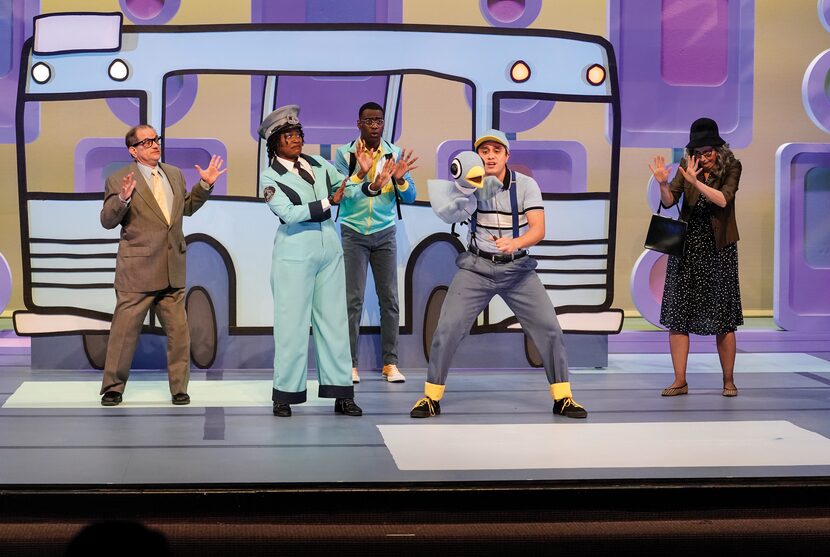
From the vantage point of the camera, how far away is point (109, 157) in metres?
6.55

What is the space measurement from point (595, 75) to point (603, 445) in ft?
8.90

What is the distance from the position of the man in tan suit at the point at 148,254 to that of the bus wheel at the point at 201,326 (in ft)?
3.09

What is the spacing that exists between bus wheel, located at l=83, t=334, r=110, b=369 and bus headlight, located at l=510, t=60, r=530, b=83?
9.01ft

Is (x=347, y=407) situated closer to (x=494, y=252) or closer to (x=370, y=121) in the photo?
(x=494, y=252)

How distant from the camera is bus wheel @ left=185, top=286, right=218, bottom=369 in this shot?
6.54m

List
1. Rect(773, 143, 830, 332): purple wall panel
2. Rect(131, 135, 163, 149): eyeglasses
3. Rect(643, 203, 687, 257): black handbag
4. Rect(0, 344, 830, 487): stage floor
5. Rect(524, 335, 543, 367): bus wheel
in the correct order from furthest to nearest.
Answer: Rect(773, 143, 830, 332): purple wall panel, Rect(524, 335, 543, 367): bus wheel, Rect(643, 203, 687, 257): black handbag, Rect(131, 135, 163, 149): eyeglasses, Rect(0, 344, 830, 487): stage floor

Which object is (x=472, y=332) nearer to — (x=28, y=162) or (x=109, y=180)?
(x=109, y=180)

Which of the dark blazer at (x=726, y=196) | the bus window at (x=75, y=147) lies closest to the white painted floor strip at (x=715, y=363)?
the dark blazer at (x=726, y=196)

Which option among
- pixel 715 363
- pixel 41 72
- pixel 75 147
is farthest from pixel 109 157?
pixel 715 363

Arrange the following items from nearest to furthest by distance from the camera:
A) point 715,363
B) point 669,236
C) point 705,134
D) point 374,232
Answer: point 705,134 < point 669,236 < point 374,232 < point 715,363

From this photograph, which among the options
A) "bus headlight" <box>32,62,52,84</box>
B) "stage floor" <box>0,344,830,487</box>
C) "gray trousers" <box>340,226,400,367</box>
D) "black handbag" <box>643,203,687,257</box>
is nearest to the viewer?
"stage floor" <box>0,344,830,487</box>

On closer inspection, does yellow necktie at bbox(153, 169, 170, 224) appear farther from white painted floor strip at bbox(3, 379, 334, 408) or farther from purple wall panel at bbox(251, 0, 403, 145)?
purple wall panel at bbox(251, 0, 403, 145)

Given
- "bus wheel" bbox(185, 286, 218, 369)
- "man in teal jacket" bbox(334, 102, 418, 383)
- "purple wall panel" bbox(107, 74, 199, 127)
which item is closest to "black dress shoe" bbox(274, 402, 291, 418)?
"man in teal jacket" bbox(334, 102, 418, 383)

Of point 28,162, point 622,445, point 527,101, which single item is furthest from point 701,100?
point 28,162
